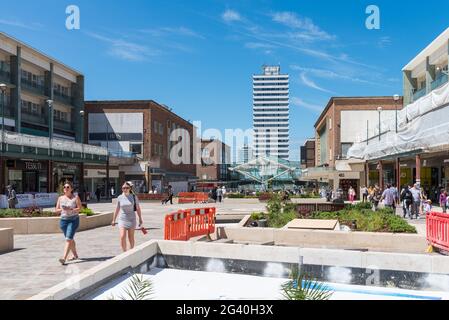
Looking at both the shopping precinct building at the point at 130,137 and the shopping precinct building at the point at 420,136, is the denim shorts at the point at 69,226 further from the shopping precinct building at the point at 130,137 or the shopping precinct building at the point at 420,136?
the shopping precinct building at the point at 130,137

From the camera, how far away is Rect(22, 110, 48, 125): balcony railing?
49.3 m

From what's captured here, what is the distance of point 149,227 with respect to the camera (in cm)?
1866

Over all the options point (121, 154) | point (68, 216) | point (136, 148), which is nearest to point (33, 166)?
point (121, 154)

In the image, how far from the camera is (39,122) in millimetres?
51906

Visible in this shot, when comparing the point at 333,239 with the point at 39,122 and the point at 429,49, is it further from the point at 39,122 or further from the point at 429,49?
the point at 39,122

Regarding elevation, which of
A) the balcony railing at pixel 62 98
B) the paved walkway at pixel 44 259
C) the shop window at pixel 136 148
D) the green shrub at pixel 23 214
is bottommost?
the paved walkway at pixel 44 259

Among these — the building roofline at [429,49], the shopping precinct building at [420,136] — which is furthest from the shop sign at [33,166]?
the building roofline at [429,49]

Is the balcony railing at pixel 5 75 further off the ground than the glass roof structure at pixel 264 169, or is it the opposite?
the balcony railing at pixel 5 75

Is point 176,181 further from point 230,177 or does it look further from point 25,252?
point 25,252

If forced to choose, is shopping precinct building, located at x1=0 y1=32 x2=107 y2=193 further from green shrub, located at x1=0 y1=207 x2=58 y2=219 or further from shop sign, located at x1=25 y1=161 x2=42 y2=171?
green shrub, located at x1=0 y1=207 x2=58 y2=219

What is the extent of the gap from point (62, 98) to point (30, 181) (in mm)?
16983

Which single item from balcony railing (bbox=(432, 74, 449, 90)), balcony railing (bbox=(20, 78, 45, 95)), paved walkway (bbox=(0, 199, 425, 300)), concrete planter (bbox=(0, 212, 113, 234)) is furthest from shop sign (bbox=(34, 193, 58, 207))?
balcony railing (bbox=(432, 74, 449, 90))

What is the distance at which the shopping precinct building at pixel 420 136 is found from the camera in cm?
2777
